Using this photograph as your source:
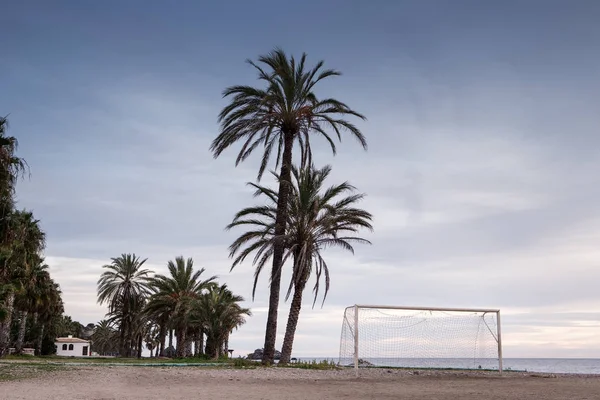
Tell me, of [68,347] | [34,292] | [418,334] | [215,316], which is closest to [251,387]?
[418,334]

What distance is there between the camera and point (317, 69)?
32.3 m

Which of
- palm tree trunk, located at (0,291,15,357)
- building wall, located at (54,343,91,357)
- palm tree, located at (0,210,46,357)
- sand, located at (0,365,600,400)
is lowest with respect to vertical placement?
building wall, located at (54,343,91,357)

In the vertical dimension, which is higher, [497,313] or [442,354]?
[497,313]

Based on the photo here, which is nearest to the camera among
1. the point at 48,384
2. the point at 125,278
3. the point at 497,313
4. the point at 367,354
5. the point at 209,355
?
the point at 48,384

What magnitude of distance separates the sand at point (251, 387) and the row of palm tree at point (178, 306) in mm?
23193

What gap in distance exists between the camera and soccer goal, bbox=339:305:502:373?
1078 inches

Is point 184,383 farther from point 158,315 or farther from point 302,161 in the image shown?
point 158,315

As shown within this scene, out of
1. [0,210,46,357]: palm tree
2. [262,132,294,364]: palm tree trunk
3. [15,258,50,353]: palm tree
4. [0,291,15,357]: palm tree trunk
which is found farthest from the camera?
[15,258,50,353]: palm tree

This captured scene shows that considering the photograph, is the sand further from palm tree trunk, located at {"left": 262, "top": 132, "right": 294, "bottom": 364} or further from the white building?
the white building

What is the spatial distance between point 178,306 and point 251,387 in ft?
112

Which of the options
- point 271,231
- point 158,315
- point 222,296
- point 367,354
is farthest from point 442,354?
point 158,315

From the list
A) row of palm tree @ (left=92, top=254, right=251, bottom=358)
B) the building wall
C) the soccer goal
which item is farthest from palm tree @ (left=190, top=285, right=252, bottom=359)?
the building wall

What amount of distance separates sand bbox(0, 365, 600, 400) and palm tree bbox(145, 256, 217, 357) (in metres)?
28.9

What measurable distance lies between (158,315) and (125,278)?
10766 millimetres
